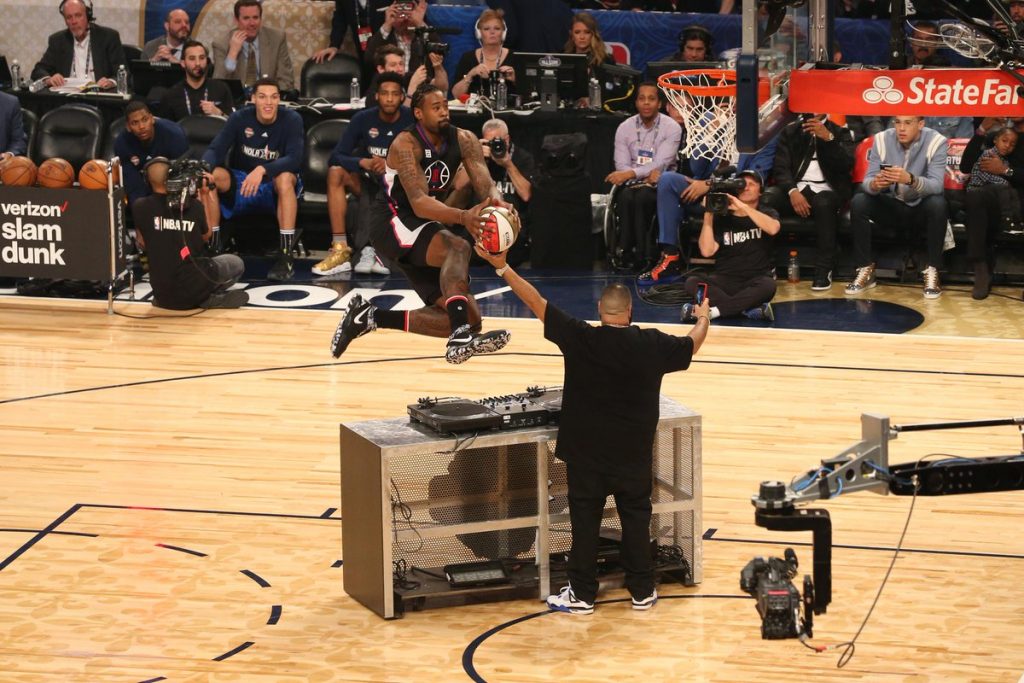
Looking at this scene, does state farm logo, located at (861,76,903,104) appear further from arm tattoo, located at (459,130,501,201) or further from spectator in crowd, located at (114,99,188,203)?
spectator in crowd, located at (114,99,188,203)

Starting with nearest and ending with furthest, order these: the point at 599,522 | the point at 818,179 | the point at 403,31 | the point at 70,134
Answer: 1. the point at 599,522
2. the point at 818,179
3. the point at 70,134
4. the point at 403,31

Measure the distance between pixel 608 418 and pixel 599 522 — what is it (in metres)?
0.58

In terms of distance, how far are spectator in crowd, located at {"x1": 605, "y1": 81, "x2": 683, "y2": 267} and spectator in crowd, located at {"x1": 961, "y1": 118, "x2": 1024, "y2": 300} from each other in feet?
10.0

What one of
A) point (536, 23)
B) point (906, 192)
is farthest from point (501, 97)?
point (906, 192)

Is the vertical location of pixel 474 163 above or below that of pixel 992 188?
A: above

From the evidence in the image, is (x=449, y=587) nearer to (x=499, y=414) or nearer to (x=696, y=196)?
(x=499, y=414)

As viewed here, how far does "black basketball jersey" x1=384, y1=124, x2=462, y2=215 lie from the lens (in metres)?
9.68

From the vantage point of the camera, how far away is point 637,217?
55.1 ft

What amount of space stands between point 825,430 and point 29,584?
5.73m

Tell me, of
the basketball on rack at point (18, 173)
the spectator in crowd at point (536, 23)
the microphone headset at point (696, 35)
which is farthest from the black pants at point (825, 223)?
the basketball on rack at point (18, 173)

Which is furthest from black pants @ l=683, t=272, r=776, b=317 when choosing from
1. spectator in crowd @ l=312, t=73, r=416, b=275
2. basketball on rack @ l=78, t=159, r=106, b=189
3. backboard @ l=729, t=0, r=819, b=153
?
backboard @ l=729, t=0, r=819, b=153

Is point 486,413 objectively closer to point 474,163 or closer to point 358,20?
point 474,163

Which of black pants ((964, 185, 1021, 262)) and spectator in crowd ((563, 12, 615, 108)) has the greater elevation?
spectator in crowd ((563, 12, 615, 108))

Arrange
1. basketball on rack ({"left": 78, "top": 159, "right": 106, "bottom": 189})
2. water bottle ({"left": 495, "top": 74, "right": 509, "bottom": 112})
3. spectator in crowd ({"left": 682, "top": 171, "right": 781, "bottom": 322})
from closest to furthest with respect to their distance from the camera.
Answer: spectator in crowd ({"left": 682, "top": 171, "right": 781, "bottom": 322}) < basketball on rack ({"left": 78, "top": 159, "right": 106, "bottom": 189}) < water bottle ({"left": 495, "top": 74, "right": 509, "bottom": 112})
